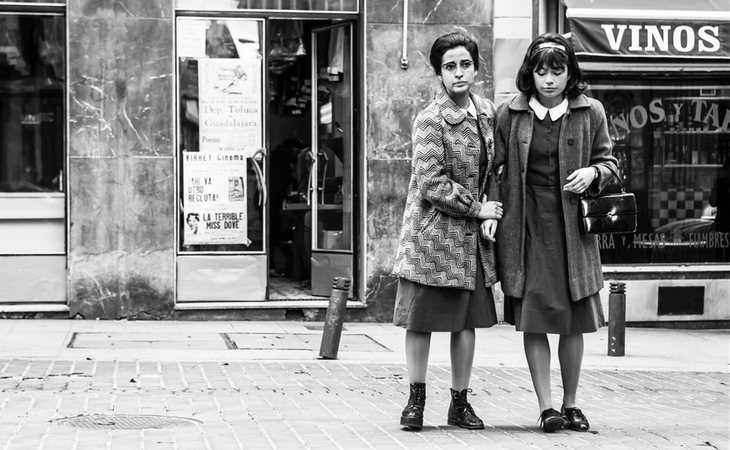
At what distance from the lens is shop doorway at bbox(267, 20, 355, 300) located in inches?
499

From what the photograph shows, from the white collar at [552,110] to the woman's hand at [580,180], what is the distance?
0.32m

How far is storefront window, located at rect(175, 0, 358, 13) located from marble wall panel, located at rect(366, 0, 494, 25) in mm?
242

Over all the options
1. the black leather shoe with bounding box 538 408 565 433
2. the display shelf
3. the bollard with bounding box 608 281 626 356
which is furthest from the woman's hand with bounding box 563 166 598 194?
the display shelf

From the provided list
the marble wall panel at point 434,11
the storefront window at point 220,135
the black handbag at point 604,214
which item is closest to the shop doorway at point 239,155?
the storefront window at point 220,135

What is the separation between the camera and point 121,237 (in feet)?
39.0

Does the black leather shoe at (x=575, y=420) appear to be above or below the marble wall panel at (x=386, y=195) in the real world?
below

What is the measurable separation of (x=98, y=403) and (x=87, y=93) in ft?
17.4

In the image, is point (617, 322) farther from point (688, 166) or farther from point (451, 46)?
point (451, 46)

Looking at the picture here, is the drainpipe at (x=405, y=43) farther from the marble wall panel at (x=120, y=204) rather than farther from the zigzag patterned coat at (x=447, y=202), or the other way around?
the zigzag patterned coat at (x=447, y=202)

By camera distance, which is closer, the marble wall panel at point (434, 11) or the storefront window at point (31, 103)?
the storefront window at point (31, 103)

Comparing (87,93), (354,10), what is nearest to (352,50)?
(354,10)

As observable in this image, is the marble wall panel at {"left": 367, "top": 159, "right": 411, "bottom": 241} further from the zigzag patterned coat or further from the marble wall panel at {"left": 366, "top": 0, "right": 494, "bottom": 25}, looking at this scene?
the zigzag patterned coat

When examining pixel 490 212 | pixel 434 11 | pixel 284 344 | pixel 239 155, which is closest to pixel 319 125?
pixel 239 155

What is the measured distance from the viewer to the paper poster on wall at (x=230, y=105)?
1216cm
